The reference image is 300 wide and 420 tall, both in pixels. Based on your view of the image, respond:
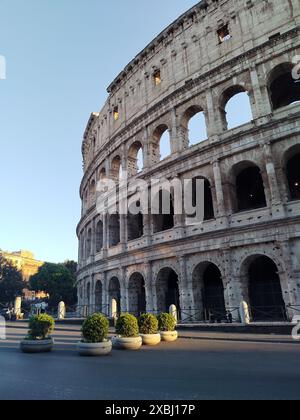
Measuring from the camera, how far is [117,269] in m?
24.0

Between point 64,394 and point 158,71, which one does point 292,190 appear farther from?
point 64,394

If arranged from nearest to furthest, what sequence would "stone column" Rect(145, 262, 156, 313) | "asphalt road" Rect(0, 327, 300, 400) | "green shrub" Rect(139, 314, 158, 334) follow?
"asphalt road" Rect(0, 327, 300, 400), "green shrub" Rect(139, 314, 158, 334), "stone column" Rect(145, 262, 156, 313)

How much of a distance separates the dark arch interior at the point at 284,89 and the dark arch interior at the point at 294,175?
5295mm

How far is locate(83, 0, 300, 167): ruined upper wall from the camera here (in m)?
19.1

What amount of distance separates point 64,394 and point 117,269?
18.9m

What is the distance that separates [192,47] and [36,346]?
73.4ft

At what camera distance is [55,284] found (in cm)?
5662

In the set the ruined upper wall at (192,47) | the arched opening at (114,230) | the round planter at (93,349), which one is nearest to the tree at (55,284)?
the arched opening at (114,230)

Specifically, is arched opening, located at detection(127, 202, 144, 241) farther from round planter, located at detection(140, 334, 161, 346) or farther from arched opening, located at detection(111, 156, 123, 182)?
round planter, located at detection(140, 334, 161, 346)

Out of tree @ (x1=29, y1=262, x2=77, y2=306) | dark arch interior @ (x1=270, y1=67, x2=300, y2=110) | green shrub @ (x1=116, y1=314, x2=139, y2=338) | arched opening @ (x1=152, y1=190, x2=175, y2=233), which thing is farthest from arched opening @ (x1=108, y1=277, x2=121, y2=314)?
tree @ (x1=29, y1=262, x2=77, y2=306)

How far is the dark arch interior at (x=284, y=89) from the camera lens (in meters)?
20.3

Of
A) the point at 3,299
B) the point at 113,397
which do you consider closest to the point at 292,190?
the point at 113,397

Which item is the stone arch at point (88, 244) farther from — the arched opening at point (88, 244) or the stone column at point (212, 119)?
the stone column at point (212, 119)

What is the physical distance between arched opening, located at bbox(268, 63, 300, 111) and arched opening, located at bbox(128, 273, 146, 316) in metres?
16.2
